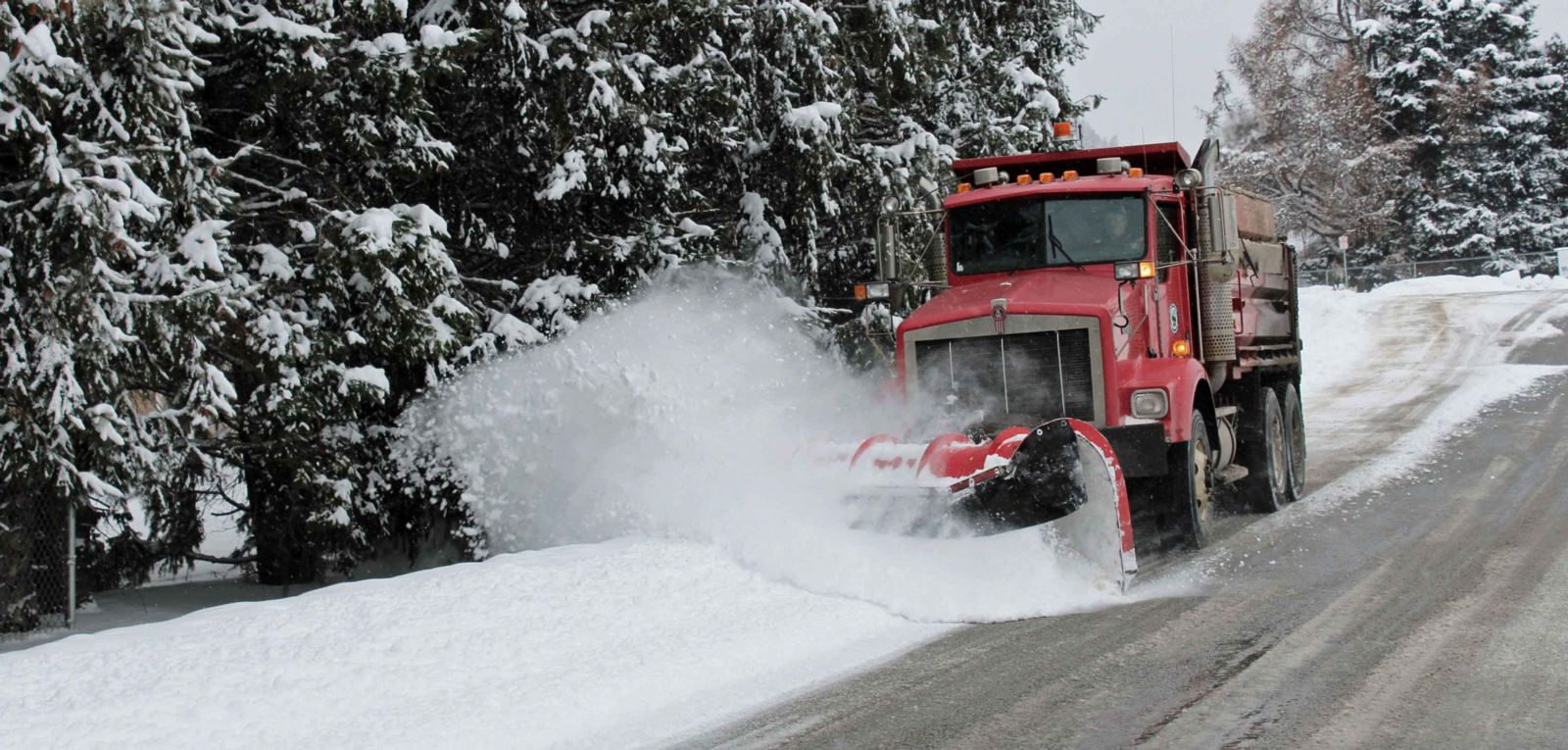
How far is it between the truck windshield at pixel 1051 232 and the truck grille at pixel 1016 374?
38.3 inches

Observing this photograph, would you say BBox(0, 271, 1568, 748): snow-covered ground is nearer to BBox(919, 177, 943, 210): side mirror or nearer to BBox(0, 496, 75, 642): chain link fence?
BBox(919, 177, 943, 210): side mirror

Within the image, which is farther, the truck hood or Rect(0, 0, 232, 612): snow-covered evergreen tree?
the truck hood

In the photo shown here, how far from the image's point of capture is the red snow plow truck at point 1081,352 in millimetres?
8070

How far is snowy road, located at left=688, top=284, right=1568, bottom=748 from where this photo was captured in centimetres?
505

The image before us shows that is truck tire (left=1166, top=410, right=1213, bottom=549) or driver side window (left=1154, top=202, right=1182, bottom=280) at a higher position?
driver side window (left=1154, top=202, right=1182, bottom=280)

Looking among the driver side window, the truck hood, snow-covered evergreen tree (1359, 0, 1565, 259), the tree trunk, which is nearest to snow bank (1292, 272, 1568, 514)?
the driver side window

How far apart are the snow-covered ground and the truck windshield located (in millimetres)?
1513

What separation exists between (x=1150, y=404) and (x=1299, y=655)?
3.37m

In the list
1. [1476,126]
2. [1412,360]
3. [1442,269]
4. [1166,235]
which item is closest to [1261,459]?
[1166,235]

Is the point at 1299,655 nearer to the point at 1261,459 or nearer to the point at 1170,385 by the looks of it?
the point at 1170,385

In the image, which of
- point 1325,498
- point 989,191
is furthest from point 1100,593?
point 1325,498

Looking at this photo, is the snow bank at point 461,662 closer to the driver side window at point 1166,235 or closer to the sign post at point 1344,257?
the driver side window at point 1166,235

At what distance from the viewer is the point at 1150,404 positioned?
9.27 meters

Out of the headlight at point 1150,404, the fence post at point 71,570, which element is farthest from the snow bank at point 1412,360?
the fence post at point 71,570
